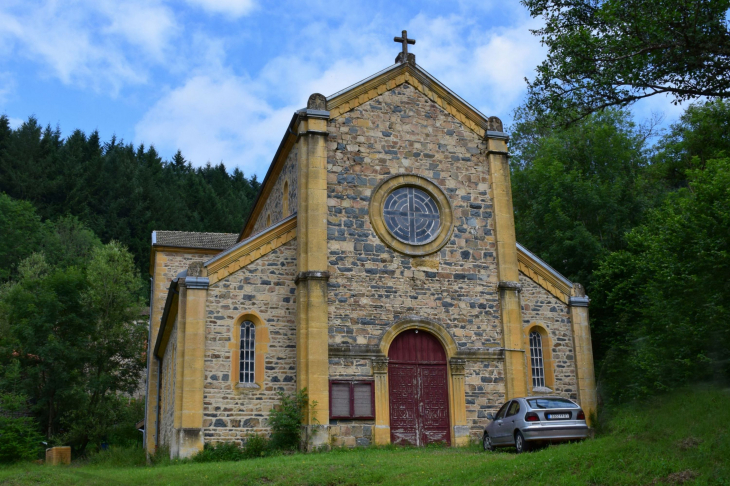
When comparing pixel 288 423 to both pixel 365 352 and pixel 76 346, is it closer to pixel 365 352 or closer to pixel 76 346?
pixel 365 352

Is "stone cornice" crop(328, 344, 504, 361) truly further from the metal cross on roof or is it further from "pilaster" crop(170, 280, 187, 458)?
the metal cross on roof

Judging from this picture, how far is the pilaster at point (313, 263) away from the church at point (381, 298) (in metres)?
0.05

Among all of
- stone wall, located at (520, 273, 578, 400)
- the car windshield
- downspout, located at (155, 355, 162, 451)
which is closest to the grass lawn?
the car windshield

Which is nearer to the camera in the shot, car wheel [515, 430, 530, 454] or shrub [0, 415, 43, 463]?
car wheel [515, 430, 530, 454]

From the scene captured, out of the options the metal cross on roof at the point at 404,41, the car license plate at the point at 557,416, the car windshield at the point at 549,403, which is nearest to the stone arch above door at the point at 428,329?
the car windshield at the point at 549,403

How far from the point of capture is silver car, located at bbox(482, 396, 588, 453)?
14.5 metres

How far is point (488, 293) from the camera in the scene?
20.8 metres

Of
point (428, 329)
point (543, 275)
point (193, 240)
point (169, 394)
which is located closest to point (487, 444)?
point (428, 329)

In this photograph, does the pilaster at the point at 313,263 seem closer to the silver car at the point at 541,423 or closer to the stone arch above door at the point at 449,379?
the stone arch above door at the point at 449,379

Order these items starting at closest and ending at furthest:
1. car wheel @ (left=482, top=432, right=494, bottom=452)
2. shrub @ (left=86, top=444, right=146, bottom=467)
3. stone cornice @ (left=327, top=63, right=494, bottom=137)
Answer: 1. car wheel @ (left=482, top=432, right=494, bottom=452)
2. stone cornice @ (left=327, top=63, right=494, bottom=137)
3. shrub @ (left=86, top=444, right=146, bottom=467)

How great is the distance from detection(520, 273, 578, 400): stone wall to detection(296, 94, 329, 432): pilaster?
6.61m

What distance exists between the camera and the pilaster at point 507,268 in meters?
20.0

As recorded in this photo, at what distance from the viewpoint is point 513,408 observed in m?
16.0

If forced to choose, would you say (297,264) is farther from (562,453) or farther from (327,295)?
(562,453)
